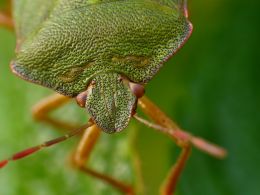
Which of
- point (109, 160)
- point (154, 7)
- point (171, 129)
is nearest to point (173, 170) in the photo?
point (171, 129)

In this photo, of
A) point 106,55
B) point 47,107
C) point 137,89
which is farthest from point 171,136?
point 47,107

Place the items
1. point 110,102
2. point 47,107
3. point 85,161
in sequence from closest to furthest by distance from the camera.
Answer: point 110,102
point 85,161
point 47,107

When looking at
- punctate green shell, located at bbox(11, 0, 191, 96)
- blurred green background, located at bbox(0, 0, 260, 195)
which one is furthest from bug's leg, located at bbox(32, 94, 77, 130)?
punctate green shell, located at bbox(11, 0, 191, 96)

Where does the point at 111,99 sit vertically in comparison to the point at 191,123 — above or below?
above

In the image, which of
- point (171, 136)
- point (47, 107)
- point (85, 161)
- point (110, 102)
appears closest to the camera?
point (110, 102)

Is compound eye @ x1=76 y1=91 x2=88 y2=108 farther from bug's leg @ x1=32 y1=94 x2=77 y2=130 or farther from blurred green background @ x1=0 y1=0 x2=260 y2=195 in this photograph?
bug's leg @ x1=32 y1=94 x2=77 y2=130

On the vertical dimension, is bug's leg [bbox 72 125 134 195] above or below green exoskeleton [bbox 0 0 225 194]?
below

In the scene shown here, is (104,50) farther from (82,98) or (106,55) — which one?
(82,98)

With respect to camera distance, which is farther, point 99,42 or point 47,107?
point 47,107
